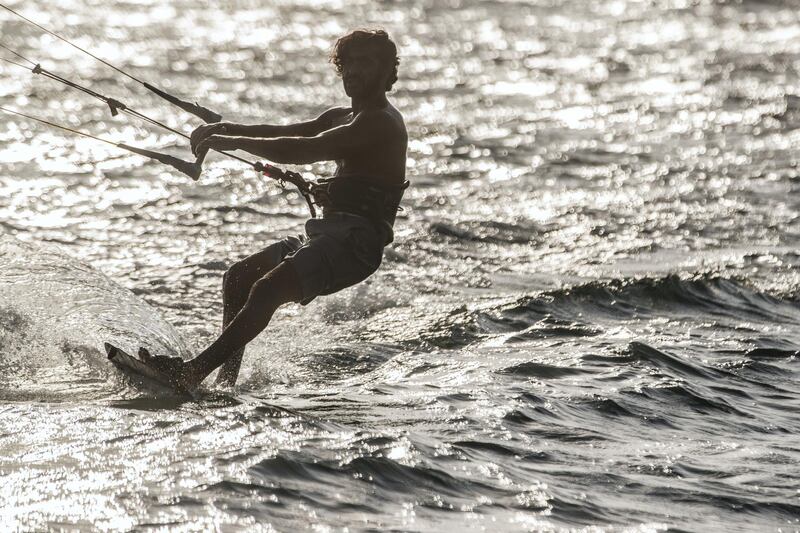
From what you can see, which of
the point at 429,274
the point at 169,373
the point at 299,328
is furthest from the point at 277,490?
the point at 429,274

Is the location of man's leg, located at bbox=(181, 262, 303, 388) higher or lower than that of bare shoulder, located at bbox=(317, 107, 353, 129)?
lower

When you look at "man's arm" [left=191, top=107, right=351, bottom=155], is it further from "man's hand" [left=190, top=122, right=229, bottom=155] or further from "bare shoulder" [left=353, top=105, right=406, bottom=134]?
"bare shoulder" [left=353, top=105, right=406, bottom=134]

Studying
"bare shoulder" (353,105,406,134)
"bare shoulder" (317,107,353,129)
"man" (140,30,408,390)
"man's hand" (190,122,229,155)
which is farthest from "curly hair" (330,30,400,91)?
"man's hand" (190,122,229,155)

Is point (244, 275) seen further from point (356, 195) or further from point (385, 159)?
point (385, 159)

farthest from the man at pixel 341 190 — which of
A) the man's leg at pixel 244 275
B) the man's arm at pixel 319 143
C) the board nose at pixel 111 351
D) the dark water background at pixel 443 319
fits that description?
the dark water background at pixel 443 319

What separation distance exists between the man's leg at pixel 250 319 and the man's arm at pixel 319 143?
68 cm

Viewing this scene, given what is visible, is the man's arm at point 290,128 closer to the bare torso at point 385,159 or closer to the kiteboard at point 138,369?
the bare torso at point 385,159

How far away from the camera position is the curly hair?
801 cm

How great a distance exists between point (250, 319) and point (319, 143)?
3.58 ft

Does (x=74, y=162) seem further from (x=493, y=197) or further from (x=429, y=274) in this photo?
(x=429, y=274)

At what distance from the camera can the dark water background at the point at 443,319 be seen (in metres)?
6.79

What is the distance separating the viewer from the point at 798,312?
12.2m

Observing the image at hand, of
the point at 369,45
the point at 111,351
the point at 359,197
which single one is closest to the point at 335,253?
the point at 359,197

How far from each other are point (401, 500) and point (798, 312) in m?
6.51
